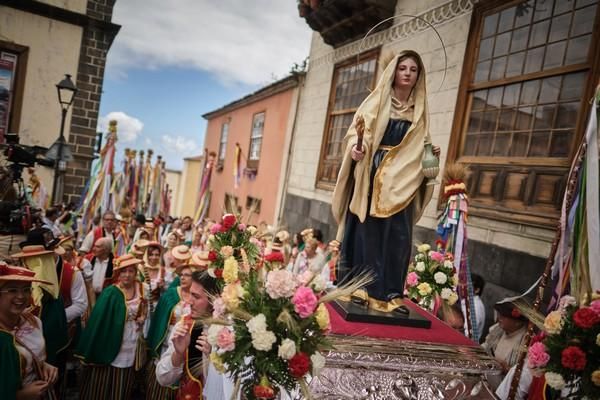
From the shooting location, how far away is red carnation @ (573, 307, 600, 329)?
6.93 feet

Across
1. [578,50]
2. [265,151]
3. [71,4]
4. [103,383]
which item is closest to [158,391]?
[103,383]

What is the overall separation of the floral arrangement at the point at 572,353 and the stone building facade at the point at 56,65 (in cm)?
1209

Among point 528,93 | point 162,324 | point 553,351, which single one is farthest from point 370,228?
point 528,93

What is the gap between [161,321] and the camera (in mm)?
4055

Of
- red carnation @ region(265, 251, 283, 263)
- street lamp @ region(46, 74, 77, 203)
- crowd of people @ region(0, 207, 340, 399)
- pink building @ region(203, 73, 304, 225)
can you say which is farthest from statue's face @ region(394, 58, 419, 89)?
street lamp @ region(46, 74, 77, 203)

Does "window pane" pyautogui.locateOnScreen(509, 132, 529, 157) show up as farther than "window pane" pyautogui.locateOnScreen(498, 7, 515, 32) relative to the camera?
No

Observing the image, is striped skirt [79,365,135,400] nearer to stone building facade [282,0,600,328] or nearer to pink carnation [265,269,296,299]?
pink carnation [265,269,296,299]

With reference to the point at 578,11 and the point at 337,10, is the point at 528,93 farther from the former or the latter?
the point at 337,10

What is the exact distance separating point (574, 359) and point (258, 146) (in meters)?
14.1

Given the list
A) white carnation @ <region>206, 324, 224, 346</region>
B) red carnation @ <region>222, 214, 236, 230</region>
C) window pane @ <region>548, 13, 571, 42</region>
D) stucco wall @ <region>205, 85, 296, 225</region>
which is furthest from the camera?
stucco wall @ <region>205, 85, 296, 225</region>

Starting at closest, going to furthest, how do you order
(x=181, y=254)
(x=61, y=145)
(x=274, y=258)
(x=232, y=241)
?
(x=274, y=258) → (x=232, y=241) → (x=181, y=254) → (x=61, y=145)

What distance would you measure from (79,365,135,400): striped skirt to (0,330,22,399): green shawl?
3.95 feet

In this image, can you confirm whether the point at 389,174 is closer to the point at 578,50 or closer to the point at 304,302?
the point at 304,302

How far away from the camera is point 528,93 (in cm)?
529
